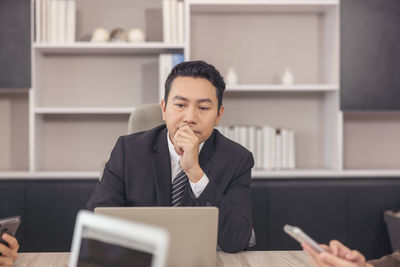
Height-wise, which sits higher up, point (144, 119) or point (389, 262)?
point (144, 119)

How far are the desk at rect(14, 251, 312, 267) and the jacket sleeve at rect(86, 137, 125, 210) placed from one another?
29 centimetres

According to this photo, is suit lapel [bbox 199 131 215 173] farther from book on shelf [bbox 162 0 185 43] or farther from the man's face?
book on shelf [bbox 162 0 185 43]

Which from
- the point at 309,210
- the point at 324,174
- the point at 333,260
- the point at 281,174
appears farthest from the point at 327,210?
the point at 333,260

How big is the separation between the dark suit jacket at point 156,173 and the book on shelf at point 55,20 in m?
1.43

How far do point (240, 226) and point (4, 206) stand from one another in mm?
1870

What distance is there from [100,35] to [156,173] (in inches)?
63.6

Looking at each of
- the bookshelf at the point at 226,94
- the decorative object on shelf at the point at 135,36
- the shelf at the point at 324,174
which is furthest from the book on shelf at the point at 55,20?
the shelf at the point at 324,174

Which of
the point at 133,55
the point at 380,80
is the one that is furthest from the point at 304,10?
the point at 133,55

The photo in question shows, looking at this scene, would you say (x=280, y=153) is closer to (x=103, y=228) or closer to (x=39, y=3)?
(x=39, y=3)

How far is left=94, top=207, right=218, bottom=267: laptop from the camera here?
0.93m

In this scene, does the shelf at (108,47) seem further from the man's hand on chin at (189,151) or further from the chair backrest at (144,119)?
the man's hand on chin at (189,151)

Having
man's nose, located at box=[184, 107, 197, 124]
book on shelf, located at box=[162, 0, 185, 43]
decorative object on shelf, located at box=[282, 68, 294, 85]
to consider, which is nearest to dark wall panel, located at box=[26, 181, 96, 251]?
book on shelf, located at box=[162, 0, 185, 43]

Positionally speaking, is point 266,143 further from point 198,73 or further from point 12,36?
point 12,36

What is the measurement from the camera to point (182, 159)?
1.45m
